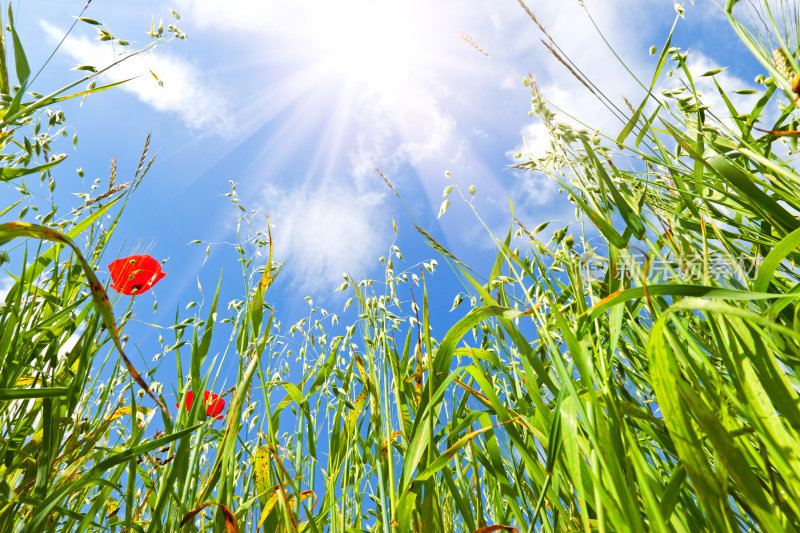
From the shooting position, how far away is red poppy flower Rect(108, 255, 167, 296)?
51.2 inches

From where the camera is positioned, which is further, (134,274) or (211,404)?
(134,274)

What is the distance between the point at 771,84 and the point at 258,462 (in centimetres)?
145

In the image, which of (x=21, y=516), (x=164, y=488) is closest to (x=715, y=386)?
(x=164, y=488)

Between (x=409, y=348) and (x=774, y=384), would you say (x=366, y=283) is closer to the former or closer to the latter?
(x=409, y=348)

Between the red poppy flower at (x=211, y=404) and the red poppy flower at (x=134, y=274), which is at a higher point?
the red poppy flower at (x=134, y=274)

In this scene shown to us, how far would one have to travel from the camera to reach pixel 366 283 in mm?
1209

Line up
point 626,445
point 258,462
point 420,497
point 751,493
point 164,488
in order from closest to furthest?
point 751,493 → point 626,445 → point 164,488 → point 420,497 → point 258,462

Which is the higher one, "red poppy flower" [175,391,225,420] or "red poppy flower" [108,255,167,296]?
"red poppy flower" [108,255,167,296]

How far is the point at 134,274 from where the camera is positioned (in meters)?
1.31

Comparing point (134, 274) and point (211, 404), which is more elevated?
point (134, 274)

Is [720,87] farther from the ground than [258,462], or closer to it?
farther from the ground

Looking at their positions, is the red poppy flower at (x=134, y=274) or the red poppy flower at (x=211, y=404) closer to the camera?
the red poppy flower at (x=211, y=404)

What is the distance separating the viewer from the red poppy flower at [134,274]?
4.27ft

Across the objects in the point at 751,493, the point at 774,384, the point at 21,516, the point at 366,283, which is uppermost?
the point at 366,283
